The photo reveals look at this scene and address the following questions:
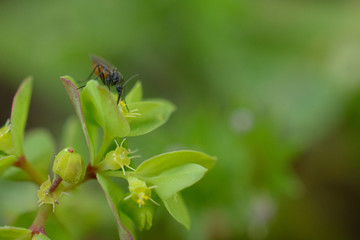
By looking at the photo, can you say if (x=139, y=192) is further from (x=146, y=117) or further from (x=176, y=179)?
(x=146, y=117)

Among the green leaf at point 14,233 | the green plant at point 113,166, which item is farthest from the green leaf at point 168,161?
the green leaf at point 14,233

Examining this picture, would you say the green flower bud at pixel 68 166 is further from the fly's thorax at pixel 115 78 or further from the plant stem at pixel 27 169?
the fly's thorax at pixel 115 78

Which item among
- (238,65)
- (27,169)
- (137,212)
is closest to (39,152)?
(27,169)

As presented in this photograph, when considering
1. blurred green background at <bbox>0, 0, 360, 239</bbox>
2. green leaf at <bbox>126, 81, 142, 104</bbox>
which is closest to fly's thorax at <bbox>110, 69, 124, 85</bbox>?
green leaf at <bbox>126, 81, 142, 104</bbox>

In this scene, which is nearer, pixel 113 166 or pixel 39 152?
pixel 113 166

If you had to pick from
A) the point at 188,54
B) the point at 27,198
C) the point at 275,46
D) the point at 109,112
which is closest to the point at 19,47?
the point at 188,54

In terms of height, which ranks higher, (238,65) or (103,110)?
(103,110)
